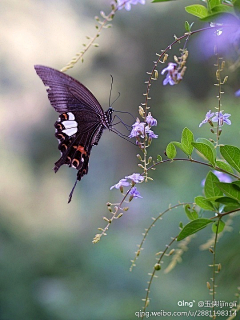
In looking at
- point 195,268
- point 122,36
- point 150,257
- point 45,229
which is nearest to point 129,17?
point 122,36

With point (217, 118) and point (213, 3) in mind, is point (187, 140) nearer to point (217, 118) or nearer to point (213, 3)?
point (217, 118)

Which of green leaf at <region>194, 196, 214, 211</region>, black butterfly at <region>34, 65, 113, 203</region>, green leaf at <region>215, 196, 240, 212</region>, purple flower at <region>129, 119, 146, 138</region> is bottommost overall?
green leaf at <region>215, 196, 240, 212</region>

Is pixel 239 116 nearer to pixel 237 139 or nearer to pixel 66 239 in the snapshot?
pixel 237 139

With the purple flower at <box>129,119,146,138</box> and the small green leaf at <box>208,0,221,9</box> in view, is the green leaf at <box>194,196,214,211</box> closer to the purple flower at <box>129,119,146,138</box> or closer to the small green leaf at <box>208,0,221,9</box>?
the purple flower at <box>129,119,146,138</box>

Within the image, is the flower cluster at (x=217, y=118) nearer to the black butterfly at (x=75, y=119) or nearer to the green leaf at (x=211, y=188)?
the green leaf at (x=211, y=188)

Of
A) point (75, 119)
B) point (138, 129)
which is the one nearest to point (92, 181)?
point (75, 119)

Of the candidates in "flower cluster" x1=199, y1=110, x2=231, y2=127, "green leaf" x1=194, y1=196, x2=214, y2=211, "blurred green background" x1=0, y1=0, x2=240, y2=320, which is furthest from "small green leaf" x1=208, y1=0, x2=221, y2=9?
"blurred green background" x1=0, y1=0, x2=240, y2=320
